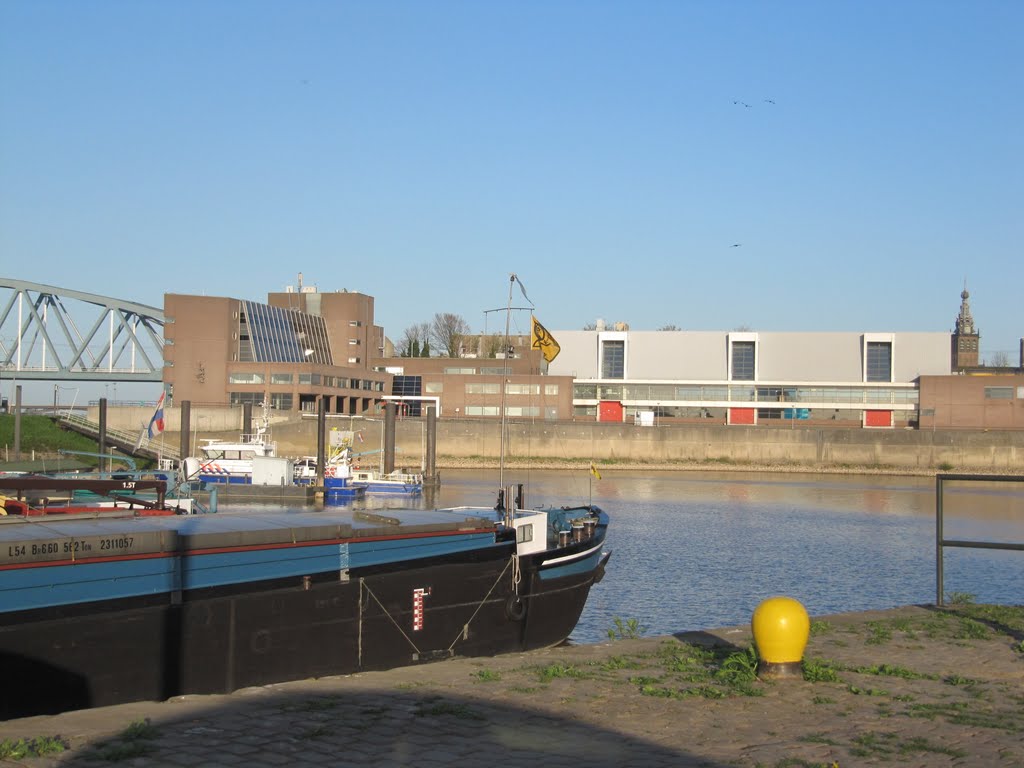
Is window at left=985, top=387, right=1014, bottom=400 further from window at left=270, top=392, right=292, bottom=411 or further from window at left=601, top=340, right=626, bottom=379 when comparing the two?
window at left=270, top=392, right=292, bottom=411

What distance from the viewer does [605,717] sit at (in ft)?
35.6

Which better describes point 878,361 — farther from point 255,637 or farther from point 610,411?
point 255,637

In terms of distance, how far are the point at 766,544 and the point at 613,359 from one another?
95.7 m

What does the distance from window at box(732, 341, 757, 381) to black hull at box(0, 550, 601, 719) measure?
404 feet

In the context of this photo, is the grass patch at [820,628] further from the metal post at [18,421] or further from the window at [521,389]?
the window at [521,389]

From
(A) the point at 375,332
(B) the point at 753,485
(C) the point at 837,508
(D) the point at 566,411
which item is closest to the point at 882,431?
(B) the point at 753,485

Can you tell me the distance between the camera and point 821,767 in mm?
9000

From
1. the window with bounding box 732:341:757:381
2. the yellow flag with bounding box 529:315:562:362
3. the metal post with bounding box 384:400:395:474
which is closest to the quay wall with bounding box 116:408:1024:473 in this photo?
the window with bounding box 732:341:757:381

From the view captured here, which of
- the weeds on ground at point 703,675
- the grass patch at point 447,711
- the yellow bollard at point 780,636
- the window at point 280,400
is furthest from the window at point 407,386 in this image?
the grass patch at point 447,711

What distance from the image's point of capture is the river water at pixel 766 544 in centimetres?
3134

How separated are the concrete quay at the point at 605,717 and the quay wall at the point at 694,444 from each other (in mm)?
90360

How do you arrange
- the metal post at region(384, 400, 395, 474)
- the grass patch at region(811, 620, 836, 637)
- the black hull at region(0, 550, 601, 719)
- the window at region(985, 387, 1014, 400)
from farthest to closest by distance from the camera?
the window at region(985, 387, 1014, 400) < the metal post at region(384, 400, 395, 474) < the grass patch at region(811, 620, 836, 637) < the black hull at region(0, 550, 601, 719)

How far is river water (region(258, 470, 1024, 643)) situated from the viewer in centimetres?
3134

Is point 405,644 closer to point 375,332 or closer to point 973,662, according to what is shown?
point 973,662
